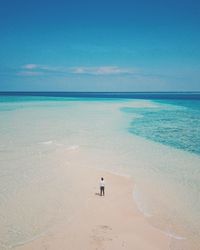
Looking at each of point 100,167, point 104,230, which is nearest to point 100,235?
point 104,230

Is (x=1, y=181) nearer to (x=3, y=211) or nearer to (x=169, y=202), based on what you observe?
(x=3, y=211)

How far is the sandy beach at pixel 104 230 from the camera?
25.4 feet

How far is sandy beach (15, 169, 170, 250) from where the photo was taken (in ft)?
25.4

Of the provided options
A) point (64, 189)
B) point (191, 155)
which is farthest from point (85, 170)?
point (191, 155)

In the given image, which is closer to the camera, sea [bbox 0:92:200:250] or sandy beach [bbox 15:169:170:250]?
sandy beach [bbox 15:169:170:250]

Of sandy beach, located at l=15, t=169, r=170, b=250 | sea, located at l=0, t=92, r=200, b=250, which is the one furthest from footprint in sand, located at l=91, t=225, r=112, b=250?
sea, located at l=0, t=92, r=200, b=250

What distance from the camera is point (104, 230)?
8.39m

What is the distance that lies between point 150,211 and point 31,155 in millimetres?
10182

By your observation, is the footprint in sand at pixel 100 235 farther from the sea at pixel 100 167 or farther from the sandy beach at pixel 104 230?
the sea at pixel 100 167

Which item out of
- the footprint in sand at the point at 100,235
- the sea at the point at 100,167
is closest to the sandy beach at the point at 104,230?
the footprint in sand at the point at 100,235

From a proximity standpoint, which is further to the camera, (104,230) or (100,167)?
(100,167)

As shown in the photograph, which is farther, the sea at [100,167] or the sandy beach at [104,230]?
the sea at [100,167]

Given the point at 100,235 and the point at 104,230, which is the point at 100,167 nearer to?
the point at 104,230

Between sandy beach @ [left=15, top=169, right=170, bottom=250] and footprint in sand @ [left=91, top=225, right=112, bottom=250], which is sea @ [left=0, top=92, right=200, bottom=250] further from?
footprint in sand @ [left=91, top=225, right=112, bottom=250]
